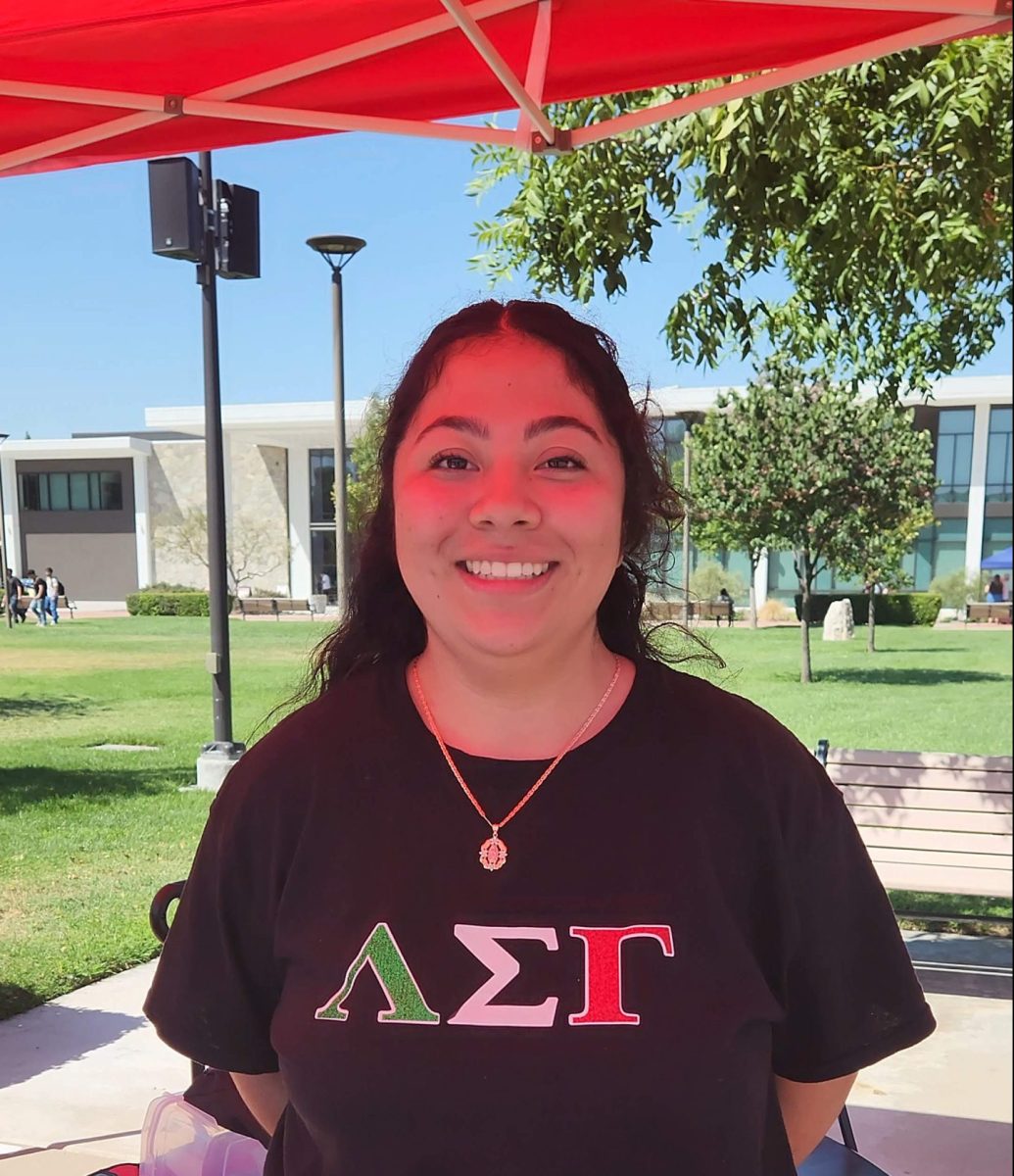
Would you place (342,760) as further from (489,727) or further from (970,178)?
(970,178)

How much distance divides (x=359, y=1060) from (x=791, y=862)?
476 millimetres

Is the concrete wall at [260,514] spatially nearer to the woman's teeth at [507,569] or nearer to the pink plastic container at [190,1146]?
the pink plastic container at [190,1146]

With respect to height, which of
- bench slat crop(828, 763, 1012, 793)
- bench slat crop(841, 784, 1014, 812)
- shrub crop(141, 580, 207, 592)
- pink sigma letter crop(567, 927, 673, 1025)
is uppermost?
pink sigma letter crop(567, 927, 673, 1025)

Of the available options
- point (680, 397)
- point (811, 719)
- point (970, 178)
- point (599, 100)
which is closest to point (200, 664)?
point (811, 719)

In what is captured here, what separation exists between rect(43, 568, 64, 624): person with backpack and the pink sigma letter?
6.51 meters

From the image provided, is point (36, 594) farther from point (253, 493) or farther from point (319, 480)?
point (253, 493)

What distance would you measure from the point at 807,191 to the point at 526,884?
2.76 m

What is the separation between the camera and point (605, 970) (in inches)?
39.4

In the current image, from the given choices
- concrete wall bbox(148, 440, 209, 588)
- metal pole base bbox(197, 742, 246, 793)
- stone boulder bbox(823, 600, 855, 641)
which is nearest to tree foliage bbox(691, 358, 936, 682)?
concrete wall bbox(148, 440, 209, 588)

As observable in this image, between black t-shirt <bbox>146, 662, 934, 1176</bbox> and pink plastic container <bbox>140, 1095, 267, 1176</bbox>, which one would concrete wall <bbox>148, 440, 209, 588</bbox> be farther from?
black t-shirt <bbox>146, 662, 934, 1176</bbox>

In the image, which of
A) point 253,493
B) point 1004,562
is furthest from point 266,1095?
point 253,493

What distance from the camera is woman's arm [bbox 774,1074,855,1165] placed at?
116 cm

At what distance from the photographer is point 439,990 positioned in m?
Result: 1.00

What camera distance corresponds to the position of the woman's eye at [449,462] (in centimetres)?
109
